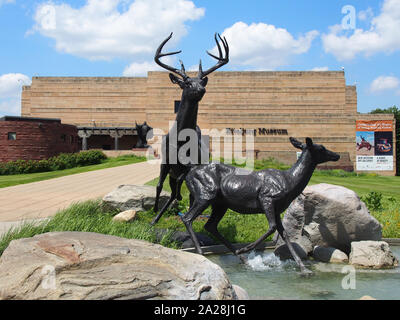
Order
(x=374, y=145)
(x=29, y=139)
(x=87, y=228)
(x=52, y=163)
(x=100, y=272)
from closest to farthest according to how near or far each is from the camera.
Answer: (x=100, y=272) < (x=87, y=228) < (x=52, y=163) < (x=29, y=139) < (x=374, y=145)

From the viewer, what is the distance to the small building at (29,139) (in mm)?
32312

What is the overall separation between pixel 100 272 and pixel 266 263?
159 inches

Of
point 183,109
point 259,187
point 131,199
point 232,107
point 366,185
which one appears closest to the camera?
point 259,187

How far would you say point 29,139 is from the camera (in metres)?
33.2

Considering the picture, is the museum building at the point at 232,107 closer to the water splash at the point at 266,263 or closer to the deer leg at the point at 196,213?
the water splash at the point at 266,263

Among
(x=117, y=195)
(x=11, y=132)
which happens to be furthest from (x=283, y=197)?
(x=11, y=132)

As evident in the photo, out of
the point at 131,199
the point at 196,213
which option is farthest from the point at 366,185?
the point at 196,213

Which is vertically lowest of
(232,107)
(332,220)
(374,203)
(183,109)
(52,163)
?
(374,203)

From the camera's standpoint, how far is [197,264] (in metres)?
3.67

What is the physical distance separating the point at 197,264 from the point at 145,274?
1.79ft

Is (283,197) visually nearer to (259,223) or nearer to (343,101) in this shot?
(259,223)

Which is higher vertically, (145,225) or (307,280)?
(145,225)

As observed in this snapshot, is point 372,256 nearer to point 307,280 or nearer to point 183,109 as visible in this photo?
point 307,280

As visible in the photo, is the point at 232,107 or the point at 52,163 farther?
the point at 232,107
